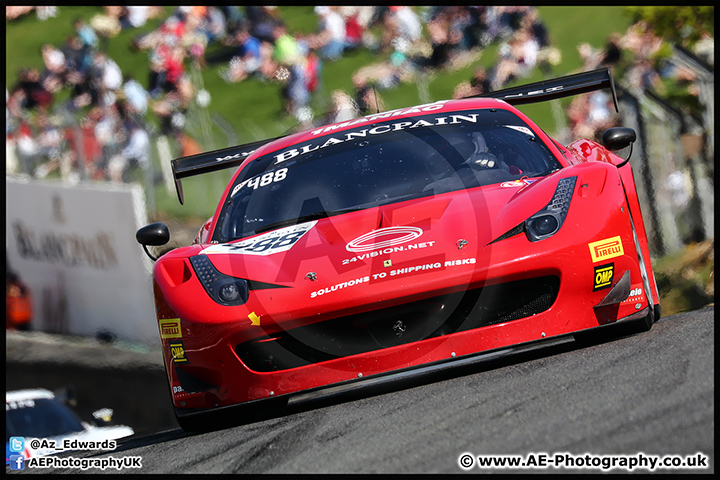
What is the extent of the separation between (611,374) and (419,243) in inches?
39.5

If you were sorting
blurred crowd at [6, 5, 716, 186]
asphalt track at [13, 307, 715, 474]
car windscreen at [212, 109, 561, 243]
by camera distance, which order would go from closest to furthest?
1. asphalt track at [13, 307, 715, 474]
2. car windscreen at [212, 109, 561, 243]
3. blurred crowd at [6, 5, 716, 186]

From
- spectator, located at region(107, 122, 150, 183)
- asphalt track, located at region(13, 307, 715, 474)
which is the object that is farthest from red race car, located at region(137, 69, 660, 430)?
spectator, located at region(107, 122, 150, 183)

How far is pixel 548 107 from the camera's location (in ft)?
53.0

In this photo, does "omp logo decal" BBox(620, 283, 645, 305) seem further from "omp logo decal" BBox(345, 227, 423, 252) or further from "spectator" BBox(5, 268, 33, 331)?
"spectator" BBox(5, 268, 33, 331)

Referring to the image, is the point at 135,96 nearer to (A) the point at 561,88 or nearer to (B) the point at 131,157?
(B) the point at 131,157

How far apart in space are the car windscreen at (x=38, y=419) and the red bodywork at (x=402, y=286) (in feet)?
11.7

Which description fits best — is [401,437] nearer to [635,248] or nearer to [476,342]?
[476,342]

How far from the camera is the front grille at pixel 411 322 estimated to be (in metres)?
3.94

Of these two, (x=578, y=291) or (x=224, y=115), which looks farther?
(x=224, y=115)

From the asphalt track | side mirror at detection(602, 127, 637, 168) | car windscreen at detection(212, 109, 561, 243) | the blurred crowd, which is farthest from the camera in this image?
the blurred crowd

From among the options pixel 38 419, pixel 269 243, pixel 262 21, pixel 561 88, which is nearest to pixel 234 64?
pixel 262 21

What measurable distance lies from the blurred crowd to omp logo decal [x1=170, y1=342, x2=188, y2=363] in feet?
25.2

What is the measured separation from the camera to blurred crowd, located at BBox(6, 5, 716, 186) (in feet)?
41.9

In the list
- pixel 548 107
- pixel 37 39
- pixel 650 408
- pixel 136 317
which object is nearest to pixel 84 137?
pixel 136 317
